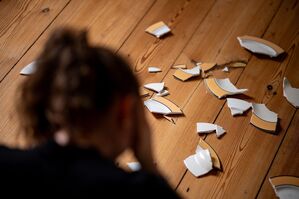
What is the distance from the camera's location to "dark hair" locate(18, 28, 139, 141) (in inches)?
20.7

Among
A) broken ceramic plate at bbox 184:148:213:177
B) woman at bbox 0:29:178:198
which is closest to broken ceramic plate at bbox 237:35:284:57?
broken ceramic plate at bbox 184:148:213:177

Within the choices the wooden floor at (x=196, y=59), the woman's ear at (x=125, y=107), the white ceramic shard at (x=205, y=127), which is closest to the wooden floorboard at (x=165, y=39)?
the wooden floor at (x=196, y=59)

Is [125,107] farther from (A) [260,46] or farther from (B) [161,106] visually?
(A) [260,46]

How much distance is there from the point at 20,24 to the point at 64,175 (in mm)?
1022

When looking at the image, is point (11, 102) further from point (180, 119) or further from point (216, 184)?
point (216, 184)

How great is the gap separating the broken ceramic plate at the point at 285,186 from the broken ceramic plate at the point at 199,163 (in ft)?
0.58

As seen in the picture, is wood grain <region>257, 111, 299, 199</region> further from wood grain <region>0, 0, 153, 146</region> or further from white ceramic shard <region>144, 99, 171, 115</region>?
wood grain <region>0, 0, 153, 146</region>

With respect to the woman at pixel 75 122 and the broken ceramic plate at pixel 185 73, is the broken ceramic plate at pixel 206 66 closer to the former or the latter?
the broken ceramic plate at pixel 185 73

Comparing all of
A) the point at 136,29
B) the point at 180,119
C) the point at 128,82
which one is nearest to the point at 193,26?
the point at 136,29

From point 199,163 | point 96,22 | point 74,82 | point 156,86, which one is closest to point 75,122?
point 74,82

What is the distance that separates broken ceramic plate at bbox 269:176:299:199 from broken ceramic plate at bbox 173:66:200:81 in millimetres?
419

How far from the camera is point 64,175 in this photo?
56 centimetres

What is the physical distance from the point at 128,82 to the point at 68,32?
0.12m

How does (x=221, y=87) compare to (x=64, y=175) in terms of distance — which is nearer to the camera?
(x=64, y=175)
